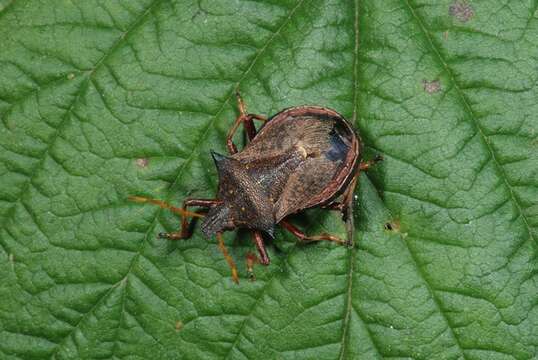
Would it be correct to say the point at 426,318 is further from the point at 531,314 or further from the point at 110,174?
the point at 110,174

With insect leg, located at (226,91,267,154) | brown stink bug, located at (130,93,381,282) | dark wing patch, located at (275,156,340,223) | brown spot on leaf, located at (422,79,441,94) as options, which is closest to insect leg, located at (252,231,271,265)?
brown stink bug, located at (130,93,381,282)

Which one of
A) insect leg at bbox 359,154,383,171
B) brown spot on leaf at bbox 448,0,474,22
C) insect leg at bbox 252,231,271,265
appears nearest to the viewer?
brown spot on leaf at bbox 448,0,474,22

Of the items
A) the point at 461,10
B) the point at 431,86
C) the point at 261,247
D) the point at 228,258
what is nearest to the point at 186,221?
the point at 228,258

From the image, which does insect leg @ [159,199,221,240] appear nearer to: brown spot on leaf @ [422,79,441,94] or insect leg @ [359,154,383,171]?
insect leg @ [359,154,383,171]

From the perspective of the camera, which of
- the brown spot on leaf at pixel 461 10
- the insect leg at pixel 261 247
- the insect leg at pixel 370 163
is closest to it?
the brown spot on leaf at pixel 461 10

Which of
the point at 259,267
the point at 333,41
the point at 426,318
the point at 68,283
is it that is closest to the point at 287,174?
the point at 259,267

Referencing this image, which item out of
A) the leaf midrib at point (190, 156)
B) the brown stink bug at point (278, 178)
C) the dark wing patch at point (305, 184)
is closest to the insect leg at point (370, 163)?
the brown stink bug at point (278, 178)

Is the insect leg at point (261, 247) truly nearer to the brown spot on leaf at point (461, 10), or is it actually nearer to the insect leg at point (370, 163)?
the insect leg at point (370, 163)
